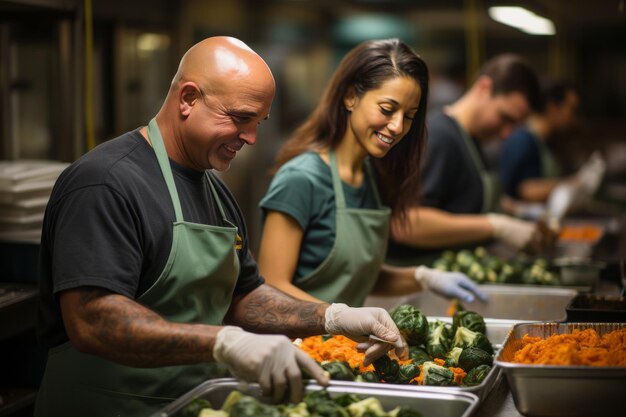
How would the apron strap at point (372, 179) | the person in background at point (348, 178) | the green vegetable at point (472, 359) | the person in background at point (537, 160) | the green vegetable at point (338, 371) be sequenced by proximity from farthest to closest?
the person in background at point (537, 160) → the apron strap at point (372, 179) → the person in background at point (348, 178) → the green vegetable at point (472, 359) → the green vegetable at point (338, 371)

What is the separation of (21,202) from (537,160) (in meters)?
5.09

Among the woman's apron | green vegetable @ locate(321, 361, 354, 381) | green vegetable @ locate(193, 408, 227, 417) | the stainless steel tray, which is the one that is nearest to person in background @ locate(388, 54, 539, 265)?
the stainless steel tray

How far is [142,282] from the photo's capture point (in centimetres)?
211

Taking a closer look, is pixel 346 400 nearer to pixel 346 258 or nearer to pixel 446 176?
pixel 346 258

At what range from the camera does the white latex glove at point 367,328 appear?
7.56ft

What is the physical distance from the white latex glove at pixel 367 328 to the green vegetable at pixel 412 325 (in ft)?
0.41

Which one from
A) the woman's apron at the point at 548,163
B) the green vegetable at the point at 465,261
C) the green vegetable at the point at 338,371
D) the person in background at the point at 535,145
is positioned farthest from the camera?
the woman's apron at the point at 548,163

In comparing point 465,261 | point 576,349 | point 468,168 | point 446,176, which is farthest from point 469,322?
point 468,168

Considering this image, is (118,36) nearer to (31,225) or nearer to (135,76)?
(135,76)

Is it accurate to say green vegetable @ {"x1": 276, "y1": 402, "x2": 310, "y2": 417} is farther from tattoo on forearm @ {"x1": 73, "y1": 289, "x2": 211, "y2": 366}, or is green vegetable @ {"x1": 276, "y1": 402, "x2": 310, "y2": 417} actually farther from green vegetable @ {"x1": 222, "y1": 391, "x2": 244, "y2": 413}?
tattoo on forearm @ {"x1": 73, "y1": 289, "x2": 211, "y2": 366}

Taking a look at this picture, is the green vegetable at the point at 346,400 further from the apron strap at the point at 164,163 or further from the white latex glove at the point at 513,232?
the white latex glove at the point at 513,232

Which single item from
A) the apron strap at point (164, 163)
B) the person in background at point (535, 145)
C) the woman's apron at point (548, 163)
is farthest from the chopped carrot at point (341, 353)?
the woman's apron at point (548, 163)

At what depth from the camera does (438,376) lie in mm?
2238

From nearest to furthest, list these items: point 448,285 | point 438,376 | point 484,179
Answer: point 438,376, point 448,285, point 484,179
